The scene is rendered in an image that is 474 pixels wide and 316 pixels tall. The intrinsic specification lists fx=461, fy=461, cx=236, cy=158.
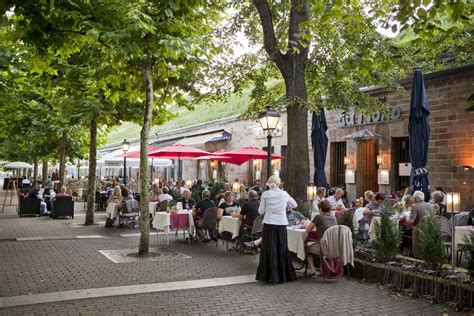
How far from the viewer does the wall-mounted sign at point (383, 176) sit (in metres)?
16.8

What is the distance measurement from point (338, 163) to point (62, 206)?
11.4 m

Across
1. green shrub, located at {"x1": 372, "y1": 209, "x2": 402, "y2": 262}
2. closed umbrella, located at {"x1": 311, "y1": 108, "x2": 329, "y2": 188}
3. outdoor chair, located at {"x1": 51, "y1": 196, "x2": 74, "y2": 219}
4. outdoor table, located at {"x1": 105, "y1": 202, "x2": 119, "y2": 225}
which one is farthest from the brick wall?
outdoor chair, located at {"x1": 51, "y1": 196, "x2": 74, "y2": 219}

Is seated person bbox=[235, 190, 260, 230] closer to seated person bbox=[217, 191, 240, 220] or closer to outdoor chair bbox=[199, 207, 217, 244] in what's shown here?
seated person bbox=[217, 191, 240, 220]

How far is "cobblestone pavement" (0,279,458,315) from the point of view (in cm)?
609

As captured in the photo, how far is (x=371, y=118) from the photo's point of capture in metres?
17.5

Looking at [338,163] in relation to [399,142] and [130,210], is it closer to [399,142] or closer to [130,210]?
[399,142]

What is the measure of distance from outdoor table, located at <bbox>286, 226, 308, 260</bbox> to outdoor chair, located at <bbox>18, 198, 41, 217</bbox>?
43.6ft

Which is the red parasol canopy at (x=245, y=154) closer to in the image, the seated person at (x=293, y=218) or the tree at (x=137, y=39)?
the tree at (x=137, y=39)

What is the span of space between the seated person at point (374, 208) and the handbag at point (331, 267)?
261 cm

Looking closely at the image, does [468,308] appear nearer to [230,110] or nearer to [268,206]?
[268,206]

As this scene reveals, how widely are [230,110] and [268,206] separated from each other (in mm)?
26846

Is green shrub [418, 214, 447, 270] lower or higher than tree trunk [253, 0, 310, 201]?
lower

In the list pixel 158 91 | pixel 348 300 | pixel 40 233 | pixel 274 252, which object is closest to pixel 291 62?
pixel 158 91

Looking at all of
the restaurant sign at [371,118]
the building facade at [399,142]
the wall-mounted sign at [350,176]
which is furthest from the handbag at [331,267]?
the wall-mounted sign at [350,176]
